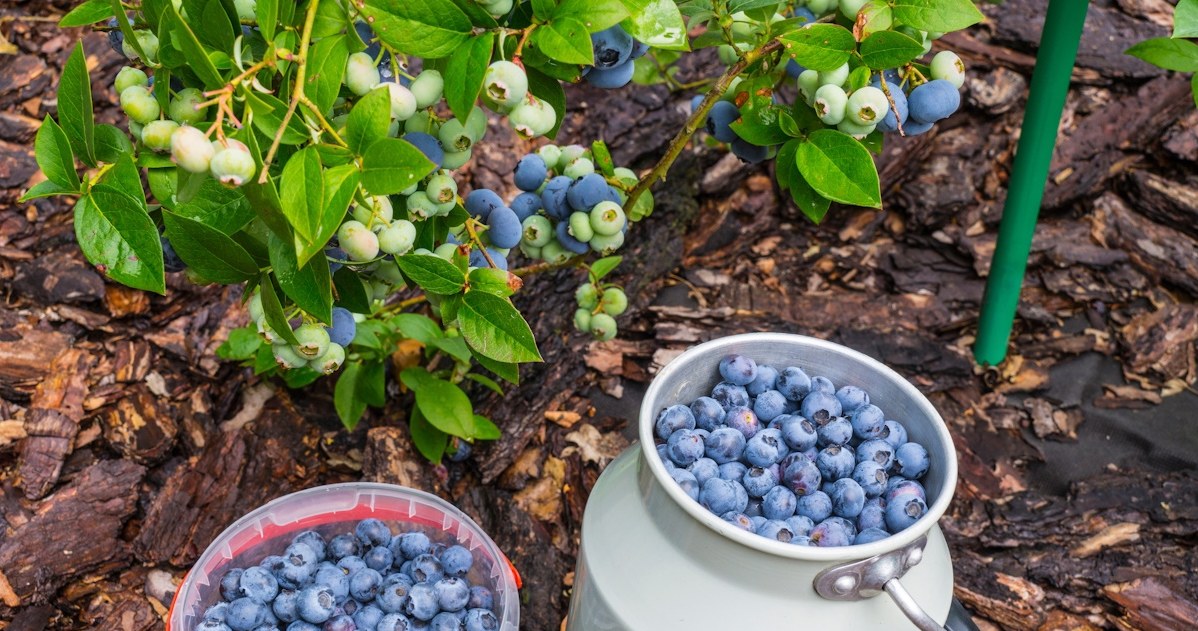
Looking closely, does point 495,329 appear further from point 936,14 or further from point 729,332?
point 729,332

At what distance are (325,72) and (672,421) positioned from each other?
0.57 metres

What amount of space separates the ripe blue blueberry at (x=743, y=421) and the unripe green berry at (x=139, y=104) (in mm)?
761

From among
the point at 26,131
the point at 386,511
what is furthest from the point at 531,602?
the point at 26,131

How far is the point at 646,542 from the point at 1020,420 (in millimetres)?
1228

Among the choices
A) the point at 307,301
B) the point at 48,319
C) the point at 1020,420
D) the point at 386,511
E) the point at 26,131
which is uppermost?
the point at 307,301

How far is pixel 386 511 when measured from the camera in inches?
63.5

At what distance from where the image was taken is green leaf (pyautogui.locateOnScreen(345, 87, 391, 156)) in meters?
0.89

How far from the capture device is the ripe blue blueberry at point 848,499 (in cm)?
112

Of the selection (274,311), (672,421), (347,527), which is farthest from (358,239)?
(347,527)

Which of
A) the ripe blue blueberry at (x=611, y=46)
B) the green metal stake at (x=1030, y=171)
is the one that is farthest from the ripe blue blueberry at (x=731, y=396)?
the green metal stake at (x=1030, y=171)

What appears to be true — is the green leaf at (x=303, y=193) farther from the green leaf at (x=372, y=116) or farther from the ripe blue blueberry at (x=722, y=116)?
the ripe blue blueberry at (x=722, y=116)

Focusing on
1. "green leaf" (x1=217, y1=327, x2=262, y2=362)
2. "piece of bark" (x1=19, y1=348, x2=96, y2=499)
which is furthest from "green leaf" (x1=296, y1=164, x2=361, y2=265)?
"piece of bark" (x1=19, y1=348, x2=96, y2=499)

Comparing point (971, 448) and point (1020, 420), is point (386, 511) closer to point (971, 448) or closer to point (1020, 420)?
point (971, 448)

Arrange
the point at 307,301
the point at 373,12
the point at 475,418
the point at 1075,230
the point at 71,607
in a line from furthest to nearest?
the point at 1075,230
the point at 475,418
the point at 71,607
the point at 307,301
the point at 373,12
